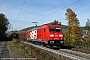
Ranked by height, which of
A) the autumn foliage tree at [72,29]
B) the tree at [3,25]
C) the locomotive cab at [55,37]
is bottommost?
the locomotive cab at [55,37]

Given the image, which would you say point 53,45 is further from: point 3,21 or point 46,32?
point 3,21

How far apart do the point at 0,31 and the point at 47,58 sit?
8621 centimetres

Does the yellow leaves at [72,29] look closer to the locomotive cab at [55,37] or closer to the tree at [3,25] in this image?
the locomotive cab at [55,37]

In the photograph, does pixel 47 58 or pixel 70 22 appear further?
pixel 70 22

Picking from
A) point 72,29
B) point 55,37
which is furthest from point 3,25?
point 55,37

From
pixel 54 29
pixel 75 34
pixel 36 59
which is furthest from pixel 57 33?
pixel 75 34

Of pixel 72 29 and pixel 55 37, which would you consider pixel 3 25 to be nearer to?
pixel 72 29

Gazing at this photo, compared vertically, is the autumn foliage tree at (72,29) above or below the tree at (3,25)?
below

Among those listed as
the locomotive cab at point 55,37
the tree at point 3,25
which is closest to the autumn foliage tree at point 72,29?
the locomotive cab at point 55,37

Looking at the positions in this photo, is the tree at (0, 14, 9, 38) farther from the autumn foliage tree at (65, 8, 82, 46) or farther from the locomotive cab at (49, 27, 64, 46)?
the locomotive cab at (49, 27, 64, 46)

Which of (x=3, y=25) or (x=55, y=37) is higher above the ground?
(x=3, y=25)

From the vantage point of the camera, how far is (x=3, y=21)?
10306 centimetres

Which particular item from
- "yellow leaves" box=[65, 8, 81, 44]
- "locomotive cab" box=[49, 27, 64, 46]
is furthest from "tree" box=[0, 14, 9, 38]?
"locomotive cab" box=[49, 27, 64, 46]

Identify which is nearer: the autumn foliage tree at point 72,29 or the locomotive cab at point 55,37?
the locomotive cab at point 55,37
